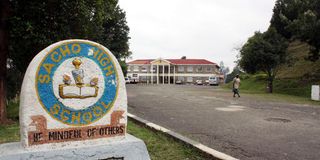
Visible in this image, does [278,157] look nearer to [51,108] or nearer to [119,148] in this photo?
[119,148]

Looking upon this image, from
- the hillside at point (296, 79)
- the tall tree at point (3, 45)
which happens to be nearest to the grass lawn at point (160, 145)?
the tall tree at point (3, 45)

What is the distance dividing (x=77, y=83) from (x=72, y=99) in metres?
0.24

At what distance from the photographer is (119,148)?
3932mm

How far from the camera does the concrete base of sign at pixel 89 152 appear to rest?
336 cm

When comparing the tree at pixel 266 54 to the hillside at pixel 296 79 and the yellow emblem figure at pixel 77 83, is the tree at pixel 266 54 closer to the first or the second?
the hillside at pixel 296 79

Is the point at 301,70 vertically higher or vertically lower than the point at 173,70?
lower

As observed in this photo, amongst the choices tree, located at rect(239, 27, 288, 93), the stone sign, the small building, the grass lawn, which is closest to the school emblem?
the stone sign

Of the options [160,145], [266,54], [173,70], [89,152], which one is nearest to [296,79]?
[266,54]

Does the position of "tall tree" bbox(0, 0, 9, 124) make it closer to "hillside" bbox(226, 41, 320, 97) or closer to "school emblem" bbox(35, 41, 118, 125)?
"school emblem" bbox(35, 41, 118, 125)

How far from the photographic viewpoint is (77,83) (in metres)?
3.78

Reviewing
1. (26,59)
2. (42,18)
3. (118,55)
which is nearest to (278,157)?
(42,18)

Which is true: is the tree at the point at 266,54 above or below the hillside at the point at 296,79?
above

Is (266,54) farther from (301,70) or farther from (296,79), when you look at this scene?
(301,70)

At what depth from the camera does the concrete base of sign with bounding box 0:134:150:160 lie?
11.0 ft
